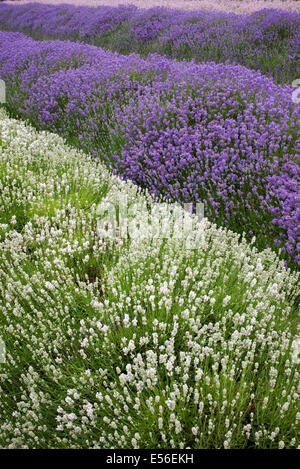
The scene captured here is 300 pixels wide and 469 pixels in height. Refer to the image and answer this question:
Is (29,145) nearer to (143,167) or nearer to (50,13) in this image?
(143,167)

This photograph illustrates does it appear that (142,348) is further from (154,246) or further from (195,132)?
(195,132)

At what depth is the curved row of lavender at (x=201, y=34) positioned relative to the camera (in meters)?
7.21

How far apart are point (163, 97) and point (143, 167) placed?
123 cm

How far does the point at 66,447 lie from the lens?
181 centimetres

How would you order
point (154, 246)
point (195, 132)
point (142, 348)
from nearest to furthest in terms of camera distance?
point (142, 348)
point (154, 246)
point (195, 132)

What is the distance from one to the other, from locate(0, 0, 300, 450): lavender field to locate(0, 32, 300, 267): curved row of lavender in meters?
0.03

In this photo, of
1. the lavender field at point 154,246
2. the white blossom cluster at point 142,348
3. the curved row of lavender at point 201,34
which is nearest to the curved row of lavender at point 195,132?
the lavender field at point 154,246

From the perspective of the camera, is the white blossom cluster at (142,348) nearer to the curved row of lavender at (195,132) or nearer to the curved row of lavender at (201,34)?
the curved row of lavender at (195,132)

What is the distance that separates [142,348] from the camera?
2.15 meters

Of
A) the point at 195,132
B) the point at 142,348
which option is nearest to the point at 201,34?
the point at 195,132

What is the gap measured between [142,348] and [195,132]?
2833 mm

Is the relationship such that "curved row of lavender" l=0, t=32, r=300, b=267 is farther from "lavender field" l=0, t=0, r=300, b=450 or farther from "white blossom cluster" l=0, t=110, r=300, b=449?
"white blossom cluster" l=0, t=110, r=300, b=449

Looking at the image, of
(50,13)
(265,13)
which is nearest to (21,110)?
(265,13)

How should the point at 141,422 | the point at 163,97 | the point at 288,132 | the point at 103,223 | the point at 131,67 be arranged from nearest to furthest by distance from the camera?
1. the point at 141,422
2. the point at 103,223
3. the point at 288,132
4. the point at 163,97
5. the point at 131,67
